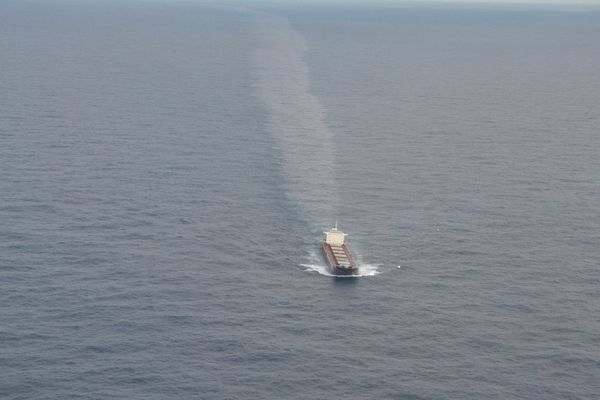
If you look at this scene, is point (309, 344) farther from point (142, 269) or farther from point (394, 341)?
point (142, 269)

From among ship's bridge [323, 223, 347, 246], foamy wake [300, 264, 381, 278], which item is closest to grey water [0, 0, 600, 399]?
foamy wake [300, 264, 381, 278]

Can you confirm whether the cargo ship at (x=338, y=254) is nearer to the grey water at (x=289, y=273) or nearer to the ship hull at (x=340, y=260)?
the ship hull at (x=340, y=260)

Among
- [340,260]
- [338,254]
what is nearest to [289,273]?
[340,260]

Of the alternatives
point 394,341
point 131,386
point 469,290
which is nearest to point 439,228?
point 469,290

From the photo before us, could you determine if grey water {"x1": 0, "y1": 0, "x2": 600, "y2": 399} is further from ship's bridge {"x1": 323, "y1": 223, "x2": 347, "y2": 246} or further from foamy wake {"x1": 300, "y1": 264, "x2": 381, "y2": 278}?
ship's bridge {"x1": 323, "y1": 223, "x2": 347, "y2": 246}

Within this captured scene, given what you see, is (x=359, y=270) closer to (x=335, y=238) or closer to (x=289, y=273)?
(x=335, y=238)

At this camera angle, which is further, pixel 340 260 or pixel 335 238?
pixel 335 238

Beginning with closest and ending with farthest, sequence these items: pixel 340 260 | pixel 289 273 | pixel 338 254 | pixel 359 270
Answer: pixel 289 273 < pixel 340 260 < pixel 359 270 < pixel 338 254

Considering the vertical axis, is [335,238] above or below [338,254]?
above
